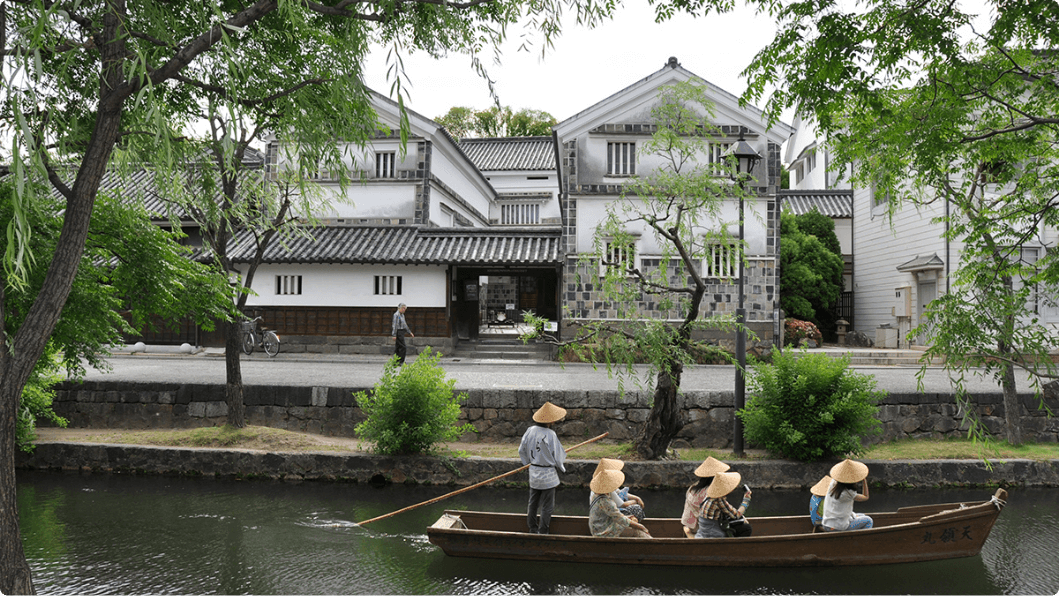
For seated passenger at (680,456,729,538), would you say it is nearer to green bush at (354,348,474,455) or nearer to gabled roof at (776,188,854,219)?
green bush at (354,348,474,455)

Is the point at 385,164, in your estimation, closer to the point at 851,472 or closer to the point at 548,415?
the point at 548,415

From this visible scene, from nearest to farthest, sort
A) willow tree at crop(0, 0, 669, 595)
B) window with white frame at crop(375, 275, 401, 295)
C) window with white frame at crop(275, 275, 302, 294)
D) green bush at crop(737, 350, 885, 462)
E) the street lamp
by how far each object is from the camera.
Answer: willow tree at crop(0, 0, 669, 595), the street lamp, green bush at crop(737, 350, 885, 462), window with white frame at crop(375, 275, 401, 295), window with white frame at crop(275, 275, 302, 294)

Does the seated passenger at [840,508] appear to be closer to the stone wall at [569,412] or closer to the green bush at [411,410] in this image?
the stone wall at [569,412]

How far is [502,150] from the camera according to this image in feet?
125

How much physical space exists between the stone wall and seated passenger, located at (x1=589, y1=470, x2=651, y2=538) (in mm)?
4430

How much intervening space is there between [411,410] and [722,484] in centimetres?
529

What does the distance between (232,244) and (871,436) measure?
66.8ft

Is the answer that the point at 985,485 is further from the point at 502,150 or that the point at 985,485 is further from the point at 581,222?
the point at 502,150

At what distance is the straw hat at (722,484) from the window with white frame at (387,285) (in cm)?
1576

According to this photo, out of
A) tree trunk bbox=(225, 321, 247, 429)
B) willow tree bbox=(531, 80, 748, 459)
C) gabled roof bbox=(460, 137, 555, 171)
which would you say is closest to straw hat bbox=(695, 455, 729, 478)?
willow tree bbox=(531, 80, 748, 459)

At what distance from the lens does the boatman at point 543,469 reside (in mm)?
7352

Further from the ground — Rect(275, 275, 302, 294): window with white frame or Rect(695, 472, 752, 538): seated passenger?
Rect(275, 275, 302, 294): window with white frame

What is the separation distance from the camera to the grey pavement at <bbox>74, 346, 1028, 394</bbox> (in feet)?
45.2

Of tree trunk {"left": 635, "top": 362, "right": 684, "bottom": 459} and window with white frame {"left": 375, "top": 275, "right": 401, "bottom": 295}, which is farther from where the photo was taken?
window with white frame {"left": 375, "top": 275, "right": 401, "bottom": 295}
